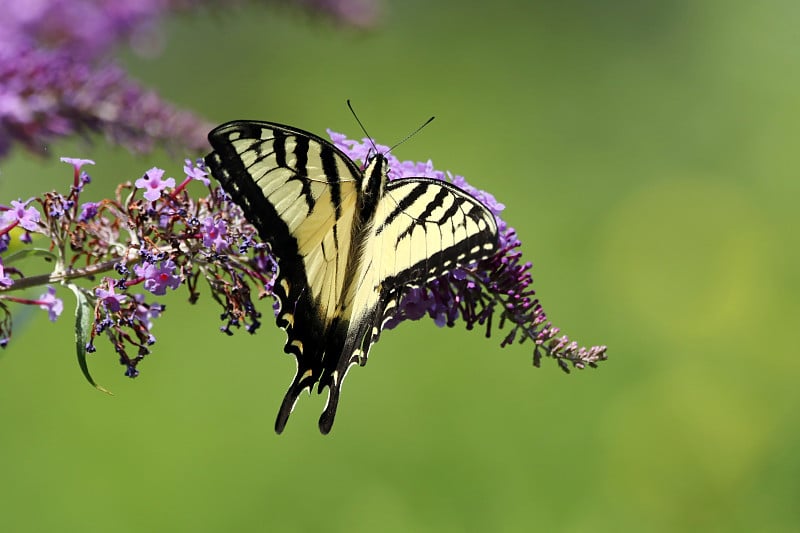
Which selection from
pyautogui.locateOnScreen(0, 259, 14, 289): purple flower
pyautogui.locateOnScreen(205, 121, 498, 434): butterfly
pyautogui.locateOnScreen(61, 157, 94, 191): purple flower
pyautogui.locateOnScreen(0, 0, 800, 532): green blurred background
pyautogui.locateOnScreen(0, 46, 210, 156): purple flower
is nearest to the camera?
pyautogui.locateOnScreen(0, 259, 14, 289): purple flower

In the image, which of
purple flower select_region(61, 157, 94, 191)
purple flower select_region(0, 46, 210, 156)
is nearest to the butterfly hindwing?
purple flower select_region(61, 157, 94, 191)

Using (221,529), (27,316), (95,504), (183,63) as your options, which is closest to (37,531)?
(95,504)

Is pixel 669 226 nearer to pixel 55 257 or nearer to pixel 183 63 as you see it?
pixel 183 63

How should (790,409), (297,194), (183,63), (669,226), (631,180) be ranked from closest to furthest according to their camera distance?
(297,194) < (790,409) < (669,226) < (631,180) < (183,63)

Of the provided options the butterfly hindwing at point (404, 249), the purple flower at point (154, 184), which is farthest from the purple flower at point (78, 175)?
the butterfly hindwing at point (404, 249)

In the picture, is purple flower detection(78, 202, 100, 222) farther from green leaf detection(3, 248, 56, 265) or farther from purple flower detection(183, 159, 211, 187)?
purple flower detection(183, 159, 211, 187)

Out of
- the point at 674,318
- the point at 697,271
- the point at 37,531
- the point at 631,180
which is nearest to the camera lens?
the point at 37,531
